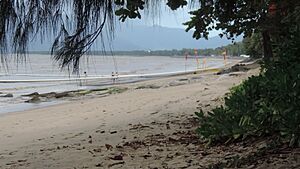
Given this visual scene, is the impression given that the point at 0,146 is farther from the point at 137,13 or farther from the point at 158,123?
the point at 137,13

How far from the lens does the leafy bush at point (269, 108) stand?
3848 mm

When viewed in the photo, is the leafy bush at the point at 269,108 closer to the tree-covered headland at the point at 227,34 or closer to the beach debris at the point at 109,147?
the tree-covered headland at the point at 227,34

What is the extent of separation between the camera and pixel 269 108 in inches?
162

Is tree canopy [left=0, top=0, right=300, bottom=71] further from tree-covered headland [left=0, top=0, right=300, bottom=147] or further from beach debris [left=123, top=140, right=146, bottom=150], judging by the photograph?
beach debris [left=123, top=140, right=146, bottom=150]

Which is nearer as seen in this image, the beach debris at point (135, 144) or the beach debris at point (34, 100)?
the beach debris at point (135, 144)

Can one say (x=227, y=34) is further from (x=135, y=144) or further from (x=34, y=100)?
(x=34, y=100)

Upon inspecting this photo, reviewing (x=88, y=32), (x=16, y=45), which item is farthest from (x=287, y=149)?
(x=16, y=45)

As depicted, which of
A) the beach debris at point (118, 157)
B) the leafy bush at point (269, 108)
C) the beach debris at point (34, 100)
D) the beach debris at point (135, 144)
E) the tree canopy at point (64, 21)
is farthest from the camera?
the beach debris at point (34, 100)

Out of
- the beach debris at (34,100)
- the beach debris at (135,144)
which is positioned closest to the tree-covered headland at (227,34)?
the beach debris at (135,144)

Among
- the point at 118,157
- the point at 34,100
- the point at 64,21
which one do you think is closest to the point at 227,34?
the point at 118,157

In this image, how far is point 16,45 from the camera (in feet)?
9.72

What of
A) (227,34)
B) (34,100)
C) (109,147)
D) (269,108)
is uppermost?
(227,34)

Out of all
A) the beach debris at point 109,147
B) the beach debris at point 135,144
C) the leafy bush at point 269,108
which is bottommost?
the beach debris at point 109,147

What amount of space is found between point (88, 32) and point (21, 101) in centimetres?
1785
